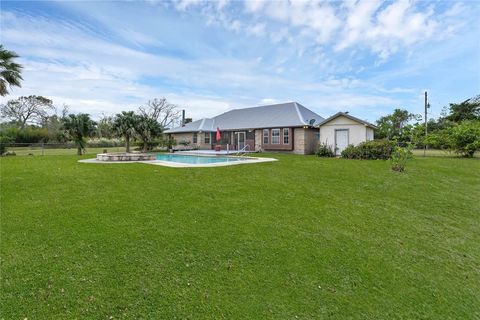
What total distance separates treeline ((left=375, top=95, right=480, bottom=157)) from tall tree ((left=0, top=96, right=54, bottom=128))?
187 feet

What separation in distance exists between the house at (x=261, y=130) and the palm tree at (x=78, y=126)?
9.99 meters

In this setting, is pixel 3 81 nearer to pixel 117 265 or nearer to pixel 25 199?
pixel 25 199

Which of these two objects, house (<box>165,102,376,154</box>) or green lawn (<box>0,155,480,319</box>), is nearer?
green lawn (<box>0,155,480,319</box>)

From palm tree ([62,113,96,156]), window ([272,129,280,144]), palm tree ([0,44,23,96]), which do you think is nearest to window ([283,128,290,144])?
window ([272,129,280,144])

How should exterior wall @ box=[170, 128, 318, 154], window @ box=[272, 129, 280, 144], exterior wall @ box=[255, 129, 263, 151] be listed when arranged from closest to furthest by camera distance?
exterior wall @ box=[170, 128, 318, 154] < window @ box=[272, 129, 280, 144] < exterior wall @ box=[255, 129, 263, 151]

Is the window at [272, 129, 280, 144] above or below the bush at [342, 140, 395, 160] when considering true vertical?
above

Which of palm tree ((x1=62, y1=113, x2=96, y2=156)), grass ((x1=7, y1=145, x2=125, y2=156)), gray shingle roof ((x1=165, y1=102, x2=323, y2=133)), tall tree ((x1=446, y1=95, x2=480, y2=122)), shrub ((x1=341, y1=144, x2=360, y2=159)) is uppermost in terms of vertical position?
tall tree ((x1=446, y1=95, x2=480, y2=122))

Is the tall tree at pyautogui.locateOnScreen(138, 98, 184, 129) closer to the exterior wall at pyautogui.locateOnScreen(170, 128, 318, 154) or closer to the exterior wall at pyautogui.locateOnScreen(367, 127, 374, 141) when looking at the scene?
the exterior wall at pyautogui.locateOnScreen(170, 128, 318, 154)

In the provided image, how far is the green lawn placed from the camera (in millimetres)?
2801

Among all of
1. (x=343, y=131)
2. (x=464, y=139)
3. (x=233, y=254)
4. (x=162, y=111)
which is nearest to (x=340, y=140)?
(x=343, y=131)

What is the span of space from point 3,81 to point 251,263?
15019mm

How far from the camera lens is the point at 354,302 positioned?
117 inches

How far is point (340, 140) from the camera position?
19453 millimetres

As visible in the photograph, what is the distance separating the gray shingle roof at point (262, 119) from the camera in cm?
2238
